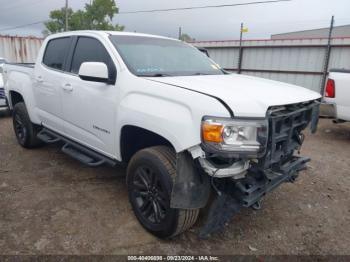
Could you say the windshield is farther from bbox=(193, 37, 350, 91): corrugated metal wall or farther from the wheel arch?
bbox=(193, 37, 350, 91): corrugated metal wall

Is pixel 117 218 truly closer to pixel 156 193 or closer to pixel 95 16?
pixel 156 193

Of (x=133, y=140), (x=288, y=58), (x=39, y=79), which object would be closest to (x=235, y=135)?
(x=133, y=140)

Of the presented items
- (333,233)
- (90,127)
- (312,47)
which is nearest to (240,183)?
(333,233)

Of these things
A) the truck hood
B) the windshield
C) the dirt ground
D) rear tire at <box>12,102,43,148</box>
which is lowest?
the dirt ground

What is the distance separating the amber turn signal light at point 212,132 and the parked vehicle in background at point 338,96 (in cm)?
443

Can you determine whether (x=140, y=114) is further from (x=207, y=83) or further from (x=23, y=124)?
(x=23, y=124)

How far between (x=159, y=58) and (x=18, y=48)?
43.8 feet

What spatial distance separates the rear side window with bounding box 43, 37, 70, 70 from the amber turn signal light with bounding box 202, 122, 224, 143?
2.58m

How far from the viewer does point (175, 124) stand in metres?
2.43

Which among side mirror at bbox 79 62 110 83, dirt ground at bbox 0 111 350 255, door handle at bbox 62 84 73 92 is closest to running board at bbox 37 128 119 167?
dirt ground at bbox 0 111 350 255

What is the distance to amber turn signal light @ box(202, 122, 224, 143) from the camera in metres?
2.22

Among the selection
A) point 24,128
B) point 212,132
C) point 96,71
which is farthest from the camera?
point 24,128

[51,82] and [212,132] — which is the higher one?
[51,82]

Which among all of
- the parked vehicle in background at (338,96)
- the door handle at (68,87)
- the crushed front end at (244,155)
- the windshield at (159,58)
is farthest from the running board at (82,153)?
the parked vehicle in background at (338,96)
